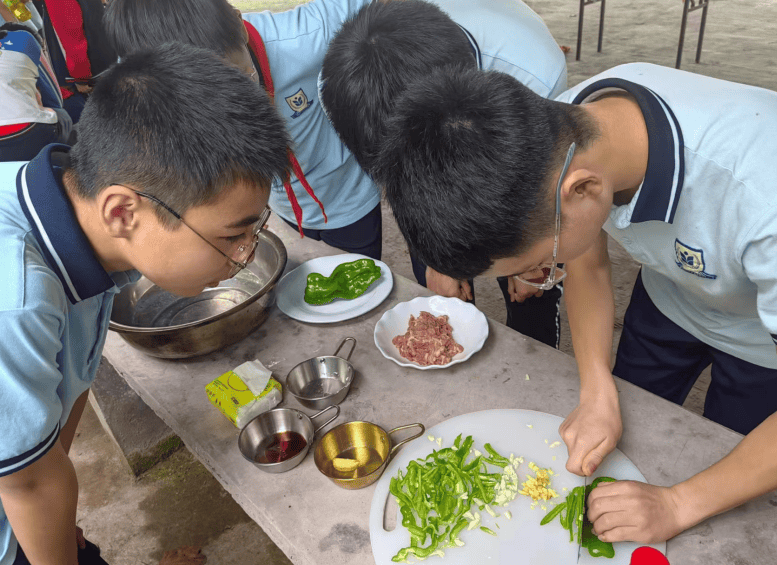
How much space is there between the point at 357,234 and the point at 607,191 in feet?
5.68

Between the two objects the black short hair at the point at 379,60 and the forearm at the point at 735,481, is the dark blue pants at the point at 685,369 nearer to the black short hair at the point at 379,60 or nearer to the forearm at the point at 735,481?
the forearm at the point at 735,481

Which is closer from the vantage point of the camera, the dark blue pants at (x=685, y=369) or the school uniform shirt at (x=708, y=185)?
the school uniform shirt at (x=708, y=185)

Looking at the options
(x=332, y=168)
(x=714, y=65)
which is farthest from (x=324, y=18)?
(x=714, y=65)

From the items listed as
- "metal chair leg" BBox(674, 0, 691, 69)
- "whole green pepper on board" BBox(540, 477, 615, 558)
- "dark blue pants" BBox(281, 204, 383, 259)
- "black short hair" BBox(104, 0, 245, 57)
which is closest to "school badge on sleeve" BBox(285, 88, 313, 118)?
"black short hair" BBox(104, 0, 245, 57)

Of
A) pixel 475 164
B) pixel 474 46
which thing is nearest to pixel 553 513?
pixel 475 164

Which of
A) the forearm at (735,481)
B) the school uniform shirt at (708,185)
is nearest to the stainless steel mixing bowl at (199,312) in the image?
the school uniform shirt at (708,185)

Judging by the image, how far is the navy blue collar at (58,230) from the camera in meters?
1.22

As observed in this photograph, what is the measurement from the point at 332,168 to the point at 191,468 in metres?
1.75

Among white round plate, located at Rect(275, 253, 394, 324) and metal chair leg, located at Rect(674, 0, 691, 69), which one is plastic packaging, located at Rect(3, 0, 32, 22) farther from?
metal chair leg, located at Rect(674, 0, 691, 69)

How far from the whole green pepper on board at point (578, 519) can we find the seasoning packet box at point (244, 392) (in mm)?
807

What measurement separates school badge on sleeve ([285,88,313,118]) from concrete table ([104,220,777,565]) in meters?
0.94

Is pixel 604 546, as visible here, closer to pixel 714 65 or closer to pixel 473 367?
pixel 473 367

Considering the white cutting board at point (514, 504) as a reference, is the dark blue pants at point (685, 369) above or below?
below

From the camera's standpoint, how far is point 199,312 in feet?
6.75
